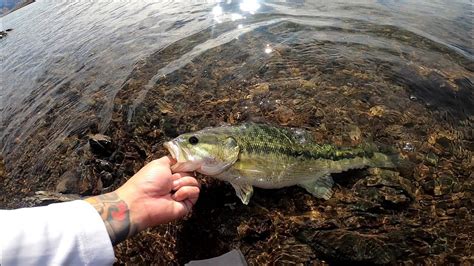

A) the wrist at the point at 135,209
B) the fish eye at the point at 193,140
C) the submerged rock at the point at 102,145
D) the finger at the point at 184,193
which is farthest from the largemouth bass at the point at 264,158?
the submerged rock at the point at 102,145

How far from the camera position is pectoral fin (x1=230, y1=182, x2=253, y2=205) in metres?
4.56

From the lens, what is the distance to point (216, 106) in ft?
22.0

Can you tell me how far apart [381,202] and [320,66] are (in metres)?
3.66

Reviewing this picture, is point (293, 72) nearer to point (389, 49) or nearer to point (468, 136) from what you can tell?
point (389, 49)

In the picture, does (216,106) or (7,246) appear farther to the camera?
(216,106)

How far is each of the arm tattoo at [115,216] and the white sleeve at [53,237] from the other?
0.21 m

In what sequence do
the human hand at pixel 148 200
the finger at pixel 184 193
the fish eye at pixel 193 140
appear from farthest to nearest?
the fish eye at pixel 193 140, the finger at pixel 184 193, the human hand at pixel 148 200

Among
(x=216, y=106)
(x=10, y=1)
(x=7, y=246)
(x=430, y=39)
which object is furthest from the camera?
(x=10, y=1)

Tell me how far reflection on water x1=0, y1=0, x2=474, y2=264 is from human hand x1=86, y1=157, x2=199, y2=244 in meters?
0.69

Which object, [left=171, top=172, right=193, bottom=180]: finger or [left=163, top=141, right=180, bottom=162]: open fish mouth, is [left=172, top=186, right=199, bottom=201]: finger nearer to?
[left=171, top=172, right=193, bottom=180]: finger

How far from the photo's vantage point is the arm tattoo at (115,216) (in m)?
3.38

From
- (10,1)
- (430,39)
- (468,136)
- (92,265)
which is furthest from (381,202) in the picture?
(10,1)

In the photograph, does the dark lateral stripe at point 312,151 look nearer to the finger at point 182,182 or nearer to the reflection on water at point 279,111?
the reflection on water at point 279,111

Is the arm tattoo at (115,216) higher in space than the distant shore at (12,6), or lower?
higher
